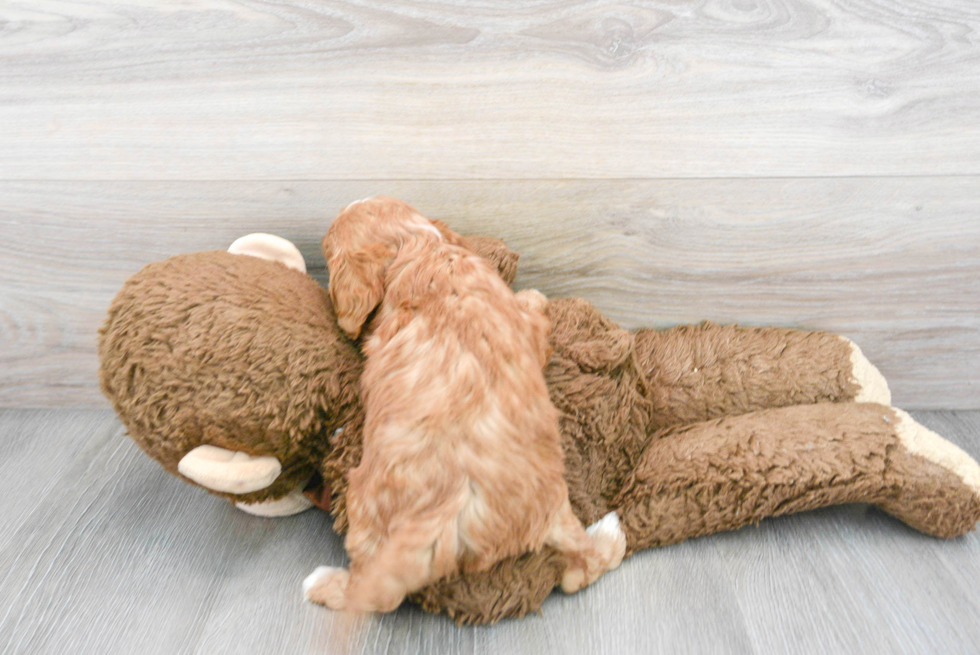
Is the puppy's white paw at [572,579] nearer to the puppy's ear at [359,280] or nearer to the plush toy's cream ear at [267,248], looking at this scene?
the puppy's ear at [359,280]

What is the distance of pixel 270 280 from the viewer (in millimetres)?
883

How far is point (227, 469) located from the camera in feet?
2.65

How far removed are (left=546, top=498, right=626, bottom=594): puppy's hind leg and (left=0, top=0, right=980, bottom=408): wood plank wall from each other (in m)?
0.39

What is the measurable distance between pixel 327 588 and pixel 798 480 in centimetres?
67

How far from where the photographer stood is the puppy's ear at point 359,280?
839 mm

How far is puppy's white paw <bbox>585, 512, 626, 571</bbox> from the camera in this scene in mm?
884

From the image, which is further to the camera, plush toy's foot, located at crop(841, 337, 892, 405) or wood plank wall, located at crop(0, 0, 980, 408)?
plush toy's foot, located at crop(841, 337, 892, 405)

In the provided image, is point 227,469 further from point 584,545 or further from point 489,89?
point 489,89

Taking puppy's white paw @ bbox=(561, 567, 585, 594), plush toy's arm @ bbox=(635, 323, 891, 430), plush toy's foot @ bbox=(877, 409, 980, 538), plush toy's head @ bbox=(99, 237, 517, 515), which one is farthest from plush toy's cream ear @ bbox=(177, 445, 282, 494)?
plush toy's foot @ bbox=(877, 409, 980, 538)

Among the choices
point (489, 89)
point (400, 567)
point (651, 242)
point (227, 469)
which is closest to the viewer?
point (400, 567)

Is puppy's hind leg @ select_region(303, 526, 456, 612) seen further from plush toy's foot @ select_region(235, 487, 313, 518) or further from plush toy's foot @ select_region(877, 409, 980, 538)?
plush toy's foot @ select_region(877, 409, 980, 538)

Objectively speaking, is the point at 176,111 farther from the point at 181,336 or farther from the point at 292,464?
the point at 292,464

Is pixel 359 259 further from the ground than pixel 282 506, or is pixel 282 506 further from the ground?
pixel 359 259

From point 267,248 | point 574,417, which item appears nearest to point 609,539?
point 574,417
